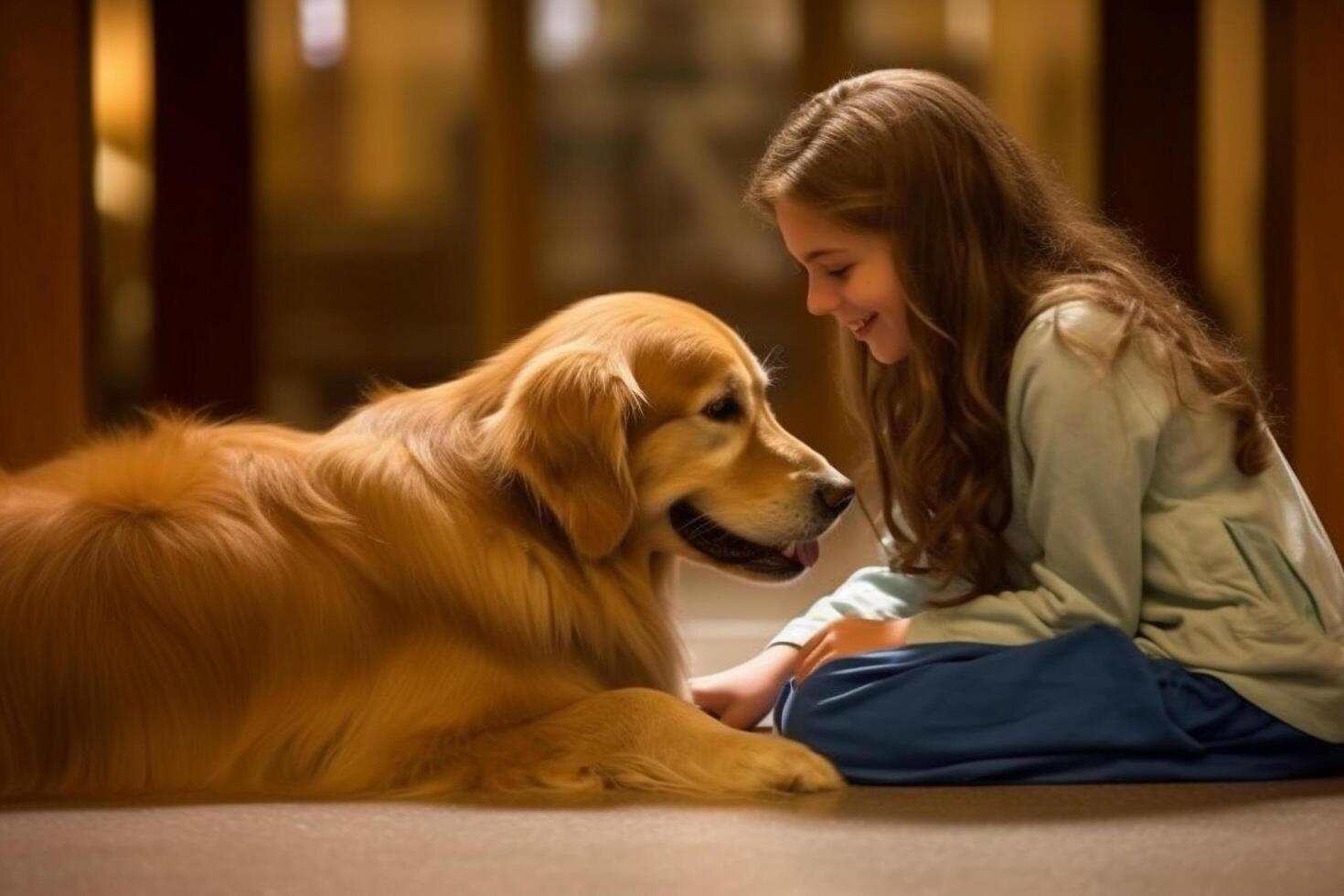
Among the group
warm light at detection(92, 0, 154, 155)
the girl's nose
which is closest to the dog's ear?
the girl's nose

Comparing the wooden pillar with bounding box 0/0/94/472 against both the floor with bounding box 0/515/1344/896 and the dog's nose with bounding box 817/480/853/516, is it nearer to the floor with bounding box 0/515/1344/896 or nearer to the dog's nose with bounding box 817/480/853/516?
the floor with bounding box 0/515/1344/896

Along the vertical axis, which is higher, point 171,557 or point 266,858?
point 171,557

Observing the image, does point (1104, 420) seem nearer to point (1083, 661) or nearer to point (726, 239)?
point (1083, 661)

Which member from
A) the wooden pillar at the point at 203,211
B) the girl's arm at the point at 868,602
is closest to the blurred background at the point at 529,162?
the wooden pillar at the point at 203,211

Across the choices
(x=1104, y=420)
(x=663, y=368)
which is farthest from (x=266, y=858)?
(x=1104, y=420)

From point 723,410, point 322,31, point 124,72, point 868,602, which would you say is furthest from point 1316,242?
point 322,31

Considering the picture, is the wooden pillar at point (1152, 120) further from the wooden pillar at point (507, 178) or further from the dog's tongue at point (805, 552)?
the dog's tongue at point (805, 552)

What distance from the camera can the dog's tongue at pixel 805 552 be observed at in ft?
7.16

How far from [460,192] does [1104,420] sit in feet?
15.4

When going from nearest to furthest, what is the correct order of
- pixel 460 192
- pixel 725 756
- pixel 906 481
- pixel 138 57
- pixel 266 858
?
pixel 266 858, pixel 725 756, pixel 906 481, pixel 138 57, pixel 460 192

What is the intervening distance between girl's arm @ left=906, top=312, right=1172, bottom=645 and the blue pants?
0.11 ft

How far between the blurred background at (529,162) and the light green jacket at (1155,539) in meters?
2.31

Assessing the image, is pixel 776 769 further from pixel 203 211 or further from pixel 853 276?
pixel 203 211

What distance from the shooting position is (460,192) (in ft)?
20.5
